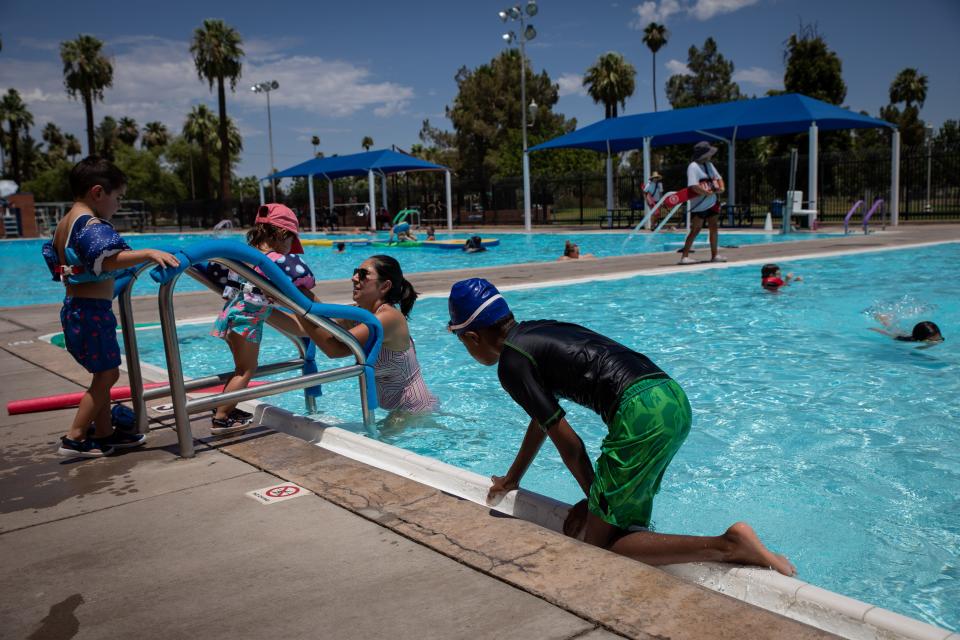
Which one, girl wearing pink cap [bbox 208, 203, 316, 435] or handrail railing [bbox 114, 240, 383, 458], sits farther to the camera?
girl wearing pink cap [bbox 208, 203, 316, 435]

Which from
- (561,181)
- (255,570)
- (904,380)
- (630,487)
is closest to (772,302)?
(904,380)

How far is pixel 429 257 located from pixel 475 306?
18.9 m

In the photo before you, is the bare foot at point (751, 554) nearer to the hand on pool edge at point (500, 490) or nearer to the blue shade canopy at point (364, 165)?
the hand on pool edge at point (500, 490)

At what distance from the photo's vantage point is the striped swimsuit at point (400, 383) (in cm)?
493

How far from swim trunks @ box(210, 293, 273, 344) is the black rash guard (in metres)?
2.12

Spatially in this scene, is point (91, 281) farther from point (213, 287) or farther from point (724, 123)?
point (724, 123)

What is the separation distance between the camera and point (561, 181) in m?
39.1

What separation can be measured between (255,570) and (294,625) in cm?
43

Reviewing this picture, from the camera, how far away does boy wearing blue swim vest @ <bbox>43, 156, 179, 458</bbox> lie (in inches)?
143

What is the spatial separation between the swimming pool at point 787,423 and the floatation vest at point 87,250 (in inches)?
59.8

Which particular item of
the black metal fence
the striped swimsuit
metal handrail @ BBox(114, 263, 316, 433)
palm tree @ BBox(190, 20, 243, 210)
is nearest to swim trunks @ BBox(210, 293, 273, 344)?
metal handrail @ BBox(114, 263, 316, 433)

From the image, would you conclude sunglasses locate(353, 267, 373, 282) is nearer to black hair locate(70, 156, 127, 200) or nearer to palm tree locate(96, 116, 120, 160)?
black hair locate(70, 156, 127, 200)

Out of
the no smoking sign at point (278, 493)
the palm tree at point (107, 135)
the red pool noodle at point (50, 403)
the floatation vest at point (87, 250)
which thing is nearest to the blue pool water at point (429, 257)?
the red pool noodle at point (50, 403)

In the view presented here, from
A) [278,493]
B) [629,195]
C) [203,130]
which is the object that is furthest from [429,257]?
[203,130]
